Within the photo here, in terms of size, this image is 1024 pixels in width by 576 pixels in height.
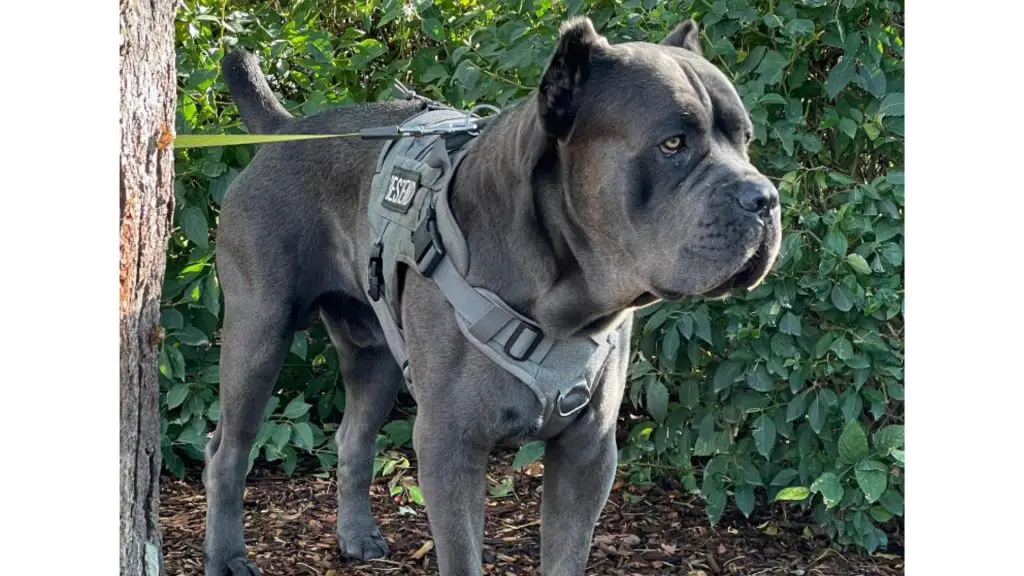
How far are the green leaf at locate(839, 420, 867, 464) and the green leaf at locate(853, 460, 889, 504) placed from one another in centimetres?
4

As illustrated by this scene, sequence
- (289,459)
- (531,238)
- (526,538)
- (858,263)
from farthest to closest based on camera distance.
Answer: (289,459)
(526,538)
(858,263)
(531,238)

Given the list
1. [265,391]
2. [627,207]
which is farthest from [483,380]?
[265,391]

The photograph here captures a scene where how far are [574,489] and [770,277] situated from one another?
1224 mm

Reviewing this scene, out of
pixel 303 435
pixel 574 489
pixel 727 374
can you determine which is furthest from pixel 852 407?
pixel 303 435

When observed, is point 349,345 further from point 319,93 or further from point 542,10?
point 542,10

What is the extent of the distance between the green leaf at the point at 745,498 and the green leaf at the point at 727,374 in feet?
1.30

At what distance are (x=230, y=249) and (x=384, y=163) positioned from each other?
725 mm

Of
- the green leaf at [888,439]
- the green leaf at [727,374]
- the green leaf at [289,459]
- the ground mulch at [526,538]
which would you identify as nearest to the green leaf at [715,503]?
the ground mulch at [526,538]

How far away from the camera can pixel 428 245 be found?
3.39 meters

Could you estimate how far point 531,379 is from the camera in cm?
328

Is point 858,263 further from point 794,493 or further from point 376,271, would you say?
point 376,271

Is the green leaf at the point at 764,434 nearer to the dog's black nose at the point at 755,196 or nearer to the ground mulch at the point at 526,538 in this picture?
the ground mulch at the point at 526,538

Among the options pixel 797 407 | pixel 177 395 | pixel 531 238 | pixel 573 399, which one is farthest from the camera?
pixel 177 395

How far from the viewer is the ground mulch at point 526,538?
15.3ft
